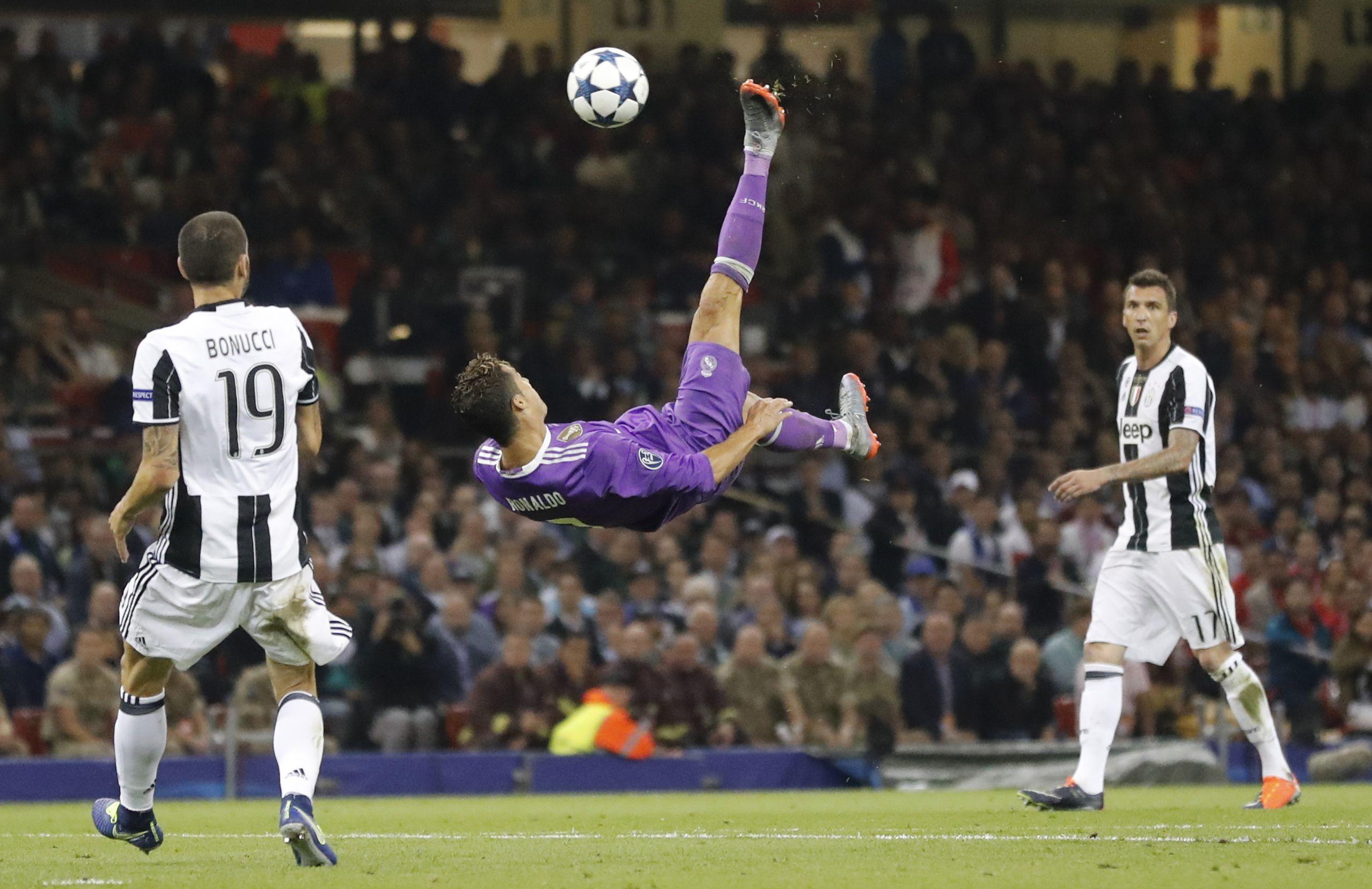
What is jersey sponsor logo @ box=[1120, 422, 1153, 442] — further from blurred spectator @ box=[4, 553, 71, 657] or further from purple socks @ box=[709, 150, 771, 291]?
blurred spectator @ box=[4, 553, 71, 657]

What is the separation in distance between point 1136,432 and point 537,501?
11.1 feet

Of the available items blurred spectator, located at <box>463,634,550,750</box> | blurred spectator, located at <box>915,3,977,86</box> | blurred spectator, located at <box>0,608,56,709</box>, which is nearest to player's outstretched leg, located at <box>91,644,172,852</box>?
blurred spectator, located at <box>463,634,550,750</box>

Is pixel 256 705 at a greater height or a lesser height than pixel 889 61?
lesser

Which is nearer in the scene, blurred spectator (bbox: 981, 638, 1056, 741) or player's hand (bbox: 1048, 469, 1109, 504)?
player's hand (bbox: 1048, 469, 1109, 504)

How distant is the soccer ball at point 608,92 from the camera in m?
9.81

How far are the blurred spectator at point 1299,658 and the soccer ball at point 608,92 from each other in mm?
6985

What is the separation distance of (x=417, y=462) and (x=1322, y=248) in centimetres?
1013

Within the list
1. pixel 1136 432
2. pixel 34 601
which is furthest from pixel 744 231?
pixel 34 601

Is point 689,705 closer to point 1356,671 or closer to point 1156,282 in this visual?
point 1356,671

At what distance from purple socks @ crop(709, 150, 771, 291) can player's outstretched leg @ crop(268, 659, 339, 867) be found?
8.89 ft

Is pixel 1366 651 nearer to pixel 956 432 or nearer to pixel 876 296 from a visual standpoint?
pixel 956 432

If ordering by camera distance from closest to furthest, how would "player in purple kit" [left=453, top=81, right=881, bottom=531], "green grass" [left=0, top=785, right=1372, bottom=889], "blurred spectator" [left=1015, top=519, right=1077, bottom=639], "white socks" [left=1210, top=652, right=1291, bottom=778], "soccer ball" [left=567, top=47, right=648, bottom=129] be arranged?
"green grass" [left=0, top=785, right=1372, bottom=889] < "player in purple kit" [left=453, top=81, right=881, bottom=531] < "soccer ball" [left=567, top=47, right=648, bottom=129] < "white socks" [left=1210, top=652, right=1291, bottom=778] < "blurred spectator" [left=1015, top=519, right=1077, bottom=639]

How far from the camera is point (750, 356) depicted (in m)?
18.0

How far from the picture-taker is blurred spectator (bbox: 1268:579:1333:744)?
547 inches
